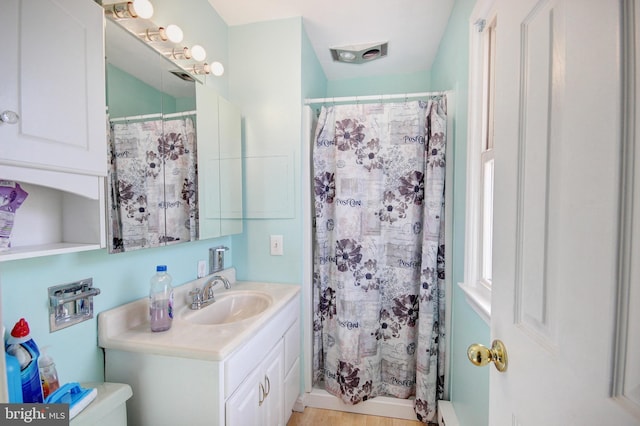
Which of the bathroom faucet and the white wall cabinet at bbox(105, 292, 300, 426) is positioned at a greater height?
the bathroom faucet

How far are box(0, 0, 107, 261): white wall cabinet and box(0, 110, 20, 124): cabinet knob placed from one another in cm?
1

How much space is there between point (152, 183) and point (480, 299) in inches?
60.8

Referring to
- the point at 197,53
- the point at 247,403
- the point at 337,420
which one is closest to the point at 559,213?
the point at 247,403

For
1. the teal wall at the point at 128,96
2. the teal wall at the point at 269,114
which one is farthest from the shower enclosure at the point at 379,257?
the teal wall at the point at 128,96

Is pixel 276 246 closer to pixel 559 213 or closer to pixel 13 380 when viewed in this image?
pixel 13 380

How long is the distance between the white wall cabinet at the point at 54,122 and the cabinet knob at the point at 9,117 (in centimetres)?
1

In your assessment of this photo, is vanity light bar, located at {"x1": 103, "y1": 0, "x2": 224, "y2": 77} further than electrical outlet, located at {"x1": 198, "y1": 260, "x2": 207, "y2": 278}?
No

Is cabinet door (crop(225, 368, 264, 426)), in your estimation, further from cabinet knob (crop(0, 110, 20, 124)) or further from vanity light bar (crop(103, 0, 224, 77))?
vanity light bar (crop(103, 0, 224, 77))

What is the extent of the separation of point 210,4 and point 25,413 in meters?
2.05

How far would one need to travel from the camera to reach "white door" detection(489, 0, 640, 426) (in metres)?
0.34

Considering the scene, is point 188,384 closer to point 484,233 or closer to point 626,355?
point 626,355

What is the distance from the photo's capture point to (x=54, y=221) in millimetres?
845

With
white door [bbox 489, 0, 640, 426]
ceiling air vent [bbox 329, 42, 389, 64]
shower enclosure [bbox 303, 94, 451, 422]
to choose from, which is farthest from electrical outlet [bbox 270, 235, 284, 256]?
ceiling air vent [bbox 329, 42, 389, 64]

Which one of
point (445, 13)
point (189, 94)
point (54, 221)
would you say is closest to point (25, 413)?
point (54, 221)
